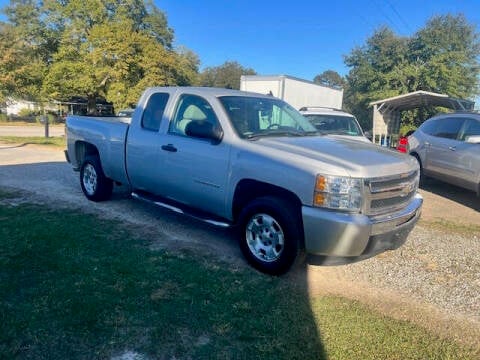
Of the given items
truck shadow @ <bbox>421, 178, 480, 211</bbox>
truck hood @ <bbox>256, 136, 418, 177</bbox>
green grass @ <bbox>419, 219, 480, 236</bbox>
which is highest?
truck hood @ <bbox>256, 136, 418, 177</bbox>

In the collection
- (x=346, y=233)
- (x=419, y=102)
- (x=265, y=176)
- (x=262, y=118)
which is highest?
(x=419, y=102)

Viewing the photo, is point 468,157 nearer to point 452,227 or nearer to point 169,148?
point 452,227

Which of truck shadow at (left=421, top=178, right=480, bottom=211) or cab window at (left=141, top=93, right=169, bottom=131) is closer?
cab window at (left=141, top=93, right=169, bottom=131)

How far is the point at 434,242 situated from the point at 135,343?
4440 mm

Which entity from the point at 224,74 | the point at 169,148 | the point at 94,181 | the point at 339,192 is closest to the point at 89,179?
the point at 94,181

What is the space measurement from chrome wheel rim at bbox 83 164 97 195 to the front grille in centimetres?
459

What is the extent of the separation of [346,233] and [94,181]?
4.61 m

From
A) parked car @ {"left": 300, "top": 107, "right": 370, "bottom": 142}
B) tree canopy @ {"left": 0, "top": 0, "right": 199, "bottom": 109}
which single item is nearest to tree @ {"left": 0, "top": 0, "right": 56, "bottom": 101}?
tree canopy @ {"left": 0, "top": 0, "right": 199, "bottom": 109}

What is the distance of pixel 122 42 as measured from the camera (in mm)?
32688

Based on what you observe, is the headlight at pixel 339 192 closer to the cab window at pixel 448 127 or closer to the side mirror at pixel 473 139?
the side mirror at pixel 473 139

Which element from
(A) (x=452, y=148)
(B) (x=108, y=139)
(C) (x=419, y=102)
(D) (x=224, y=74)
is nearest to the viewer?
(B) (x=108, y=139)

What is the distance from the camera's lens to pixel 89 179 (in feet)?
21.9

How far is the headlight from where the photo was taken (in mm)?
3494

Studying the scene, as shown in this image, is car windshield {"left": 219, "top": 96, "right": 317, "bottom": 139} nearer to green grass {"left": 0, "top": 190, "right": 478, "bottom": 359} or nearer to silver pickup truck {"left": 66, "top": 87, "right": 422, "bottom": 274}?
silver pickup truck {"left": 66, "top": 87, "right": 422, "bottom": 274}
